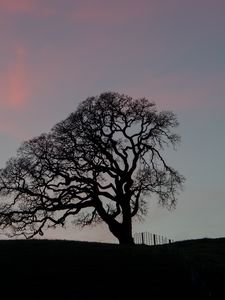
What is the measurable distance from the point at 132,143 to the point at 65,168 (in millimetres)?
6327

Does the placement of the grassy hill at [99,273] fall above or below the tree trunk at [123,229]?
below

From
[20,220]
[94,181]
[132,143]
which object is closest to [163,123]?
[132,143]

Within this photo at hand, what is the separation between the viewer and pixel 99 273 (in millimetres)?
31625

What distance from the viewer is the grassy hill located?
28578 millimetres

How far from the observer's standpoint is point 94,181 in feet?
186

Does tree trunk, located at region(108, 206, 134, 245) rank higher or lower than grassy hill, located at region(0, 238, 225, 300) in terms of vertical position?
higher

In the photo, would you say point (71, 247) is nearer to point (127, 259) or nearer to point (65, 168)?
point (127, 259)

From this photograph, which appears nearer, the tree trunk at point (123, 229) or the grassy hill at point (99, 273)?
the grassy hill at point (99, 273)

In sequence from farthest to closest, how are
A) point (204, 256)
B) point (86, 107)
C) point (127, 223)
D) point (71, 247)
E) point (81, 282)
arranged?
point (86, 107) < point (127, 223) < point (204, 256) < point (71, 247) < point (81, 282)

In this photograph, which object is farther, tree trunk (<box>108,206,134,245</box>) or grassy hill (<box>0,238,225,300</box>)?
tree trunk (<box>108,206,134,245</box>)

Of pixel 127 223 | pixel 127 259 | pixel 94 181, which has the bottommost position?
pixel 127 259

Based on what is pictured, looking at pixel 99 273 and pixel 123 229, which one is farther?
pixel 123 229

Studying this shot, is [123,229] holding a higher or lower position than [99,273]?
higher

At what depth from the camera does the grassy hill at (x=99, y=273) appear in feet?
93.8
